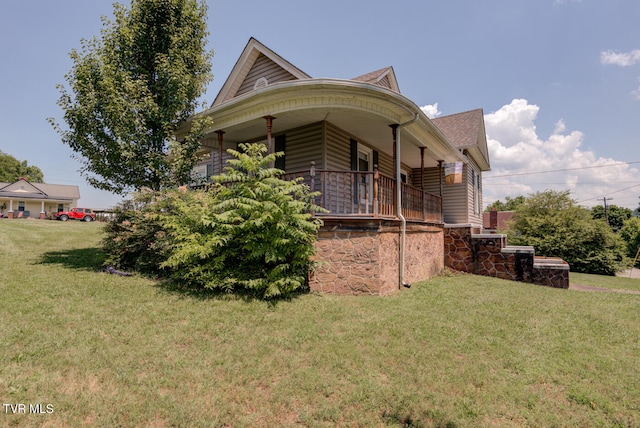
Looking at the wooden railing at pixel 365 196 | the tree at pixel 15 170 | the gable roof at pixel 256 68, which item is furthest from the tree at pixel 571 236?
the tree at pixel 15 170

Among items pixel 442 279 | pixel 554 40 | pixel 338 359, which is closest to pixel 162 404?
pixel 338 359

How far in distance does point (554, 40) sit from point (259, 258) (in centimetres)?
1181

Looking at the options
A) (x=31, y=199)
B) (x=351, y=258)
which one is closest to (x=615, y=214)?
(x=351, y=258)

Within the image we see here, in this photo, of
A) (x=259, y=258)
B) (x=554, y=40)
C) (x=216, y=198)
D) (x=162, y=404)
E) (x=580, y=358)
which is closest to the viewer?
(x=162, y=404)

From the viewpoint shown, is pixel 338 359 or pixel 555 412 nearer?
pixel 555 412

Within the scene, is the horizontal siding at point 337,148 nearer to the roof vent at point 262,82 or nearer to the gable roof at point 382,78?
the gable roof at point 382,78

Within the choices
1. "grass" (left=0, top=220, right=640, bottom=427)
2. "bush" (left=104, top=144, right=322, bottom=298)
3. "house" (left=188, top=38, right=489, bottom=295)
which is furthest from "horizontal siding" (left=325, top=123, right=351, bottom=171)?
"grass" (left=0, top=220, right=640, bottom=427)

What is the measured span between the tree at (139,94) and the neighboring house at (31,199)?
1315 inches

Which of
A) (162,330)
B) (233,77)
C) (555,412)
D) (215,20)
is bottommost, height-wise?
(555,412)

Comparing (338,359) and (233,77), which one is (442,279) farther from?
(233,77)

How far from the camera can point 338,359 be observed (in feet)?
11.4

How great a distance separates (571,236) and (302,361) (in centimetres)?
1790

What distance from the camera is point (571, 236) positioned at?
15.7 meters

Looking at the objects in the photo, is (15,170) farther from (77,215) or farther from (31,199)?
(77,215)
